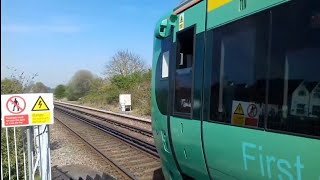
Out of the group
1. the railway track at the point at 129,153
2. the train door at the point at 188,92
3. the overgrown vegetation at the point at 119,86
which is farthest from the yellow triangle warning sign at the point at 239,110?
the overgrown vegetation at the point at 119,86

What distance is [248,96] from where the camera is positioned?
4.00 metres

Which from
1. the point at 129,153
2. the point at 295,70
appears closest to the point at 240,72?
the point at 295,70

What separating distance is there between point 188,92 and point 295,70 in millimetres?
1973

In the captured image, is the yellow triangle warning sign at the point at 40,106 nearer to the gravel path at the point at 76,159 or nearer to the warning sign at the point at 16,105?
the warning sign at the point at 16,105

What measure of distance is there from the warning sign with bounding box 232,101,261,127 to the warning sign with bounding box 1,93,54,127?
3.45m

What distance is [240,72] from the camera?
164 inches

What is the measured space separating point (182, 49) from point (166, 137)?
47.9 inches

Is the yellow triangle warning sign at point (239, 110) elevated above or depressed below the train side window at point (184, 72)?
below

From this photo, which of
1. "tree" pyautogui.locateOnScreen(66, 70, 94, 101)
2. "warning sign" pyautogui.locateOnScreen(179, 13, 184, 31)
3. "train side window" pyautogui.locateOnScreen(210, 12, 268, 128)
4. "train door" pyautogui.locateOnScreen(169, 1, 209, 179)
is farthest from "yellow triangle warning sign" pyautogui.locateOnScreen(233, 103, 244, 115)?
"tree" pyautogui.locateOnScreen(66, 70, 94, 101)

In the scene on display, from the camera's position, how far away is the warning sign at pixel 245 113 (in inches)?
153

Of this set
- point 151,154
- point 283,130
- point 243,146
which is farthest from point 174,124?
point 151,154

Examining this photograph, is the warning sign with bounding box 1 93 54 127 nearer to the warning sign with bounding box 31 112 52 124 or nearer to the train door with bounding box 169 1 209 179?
the warning sign with bounding box 31 112 52 124

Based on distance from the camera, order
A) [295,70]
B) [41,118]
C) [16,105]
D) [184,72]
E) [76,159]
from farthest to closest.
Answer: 1. [76,159]
2. [41,118]
3. [16,105]
4. [184,72]
5. [295,70]

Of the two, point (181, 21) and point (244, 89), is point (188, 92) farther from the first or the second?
point (244, 89)
